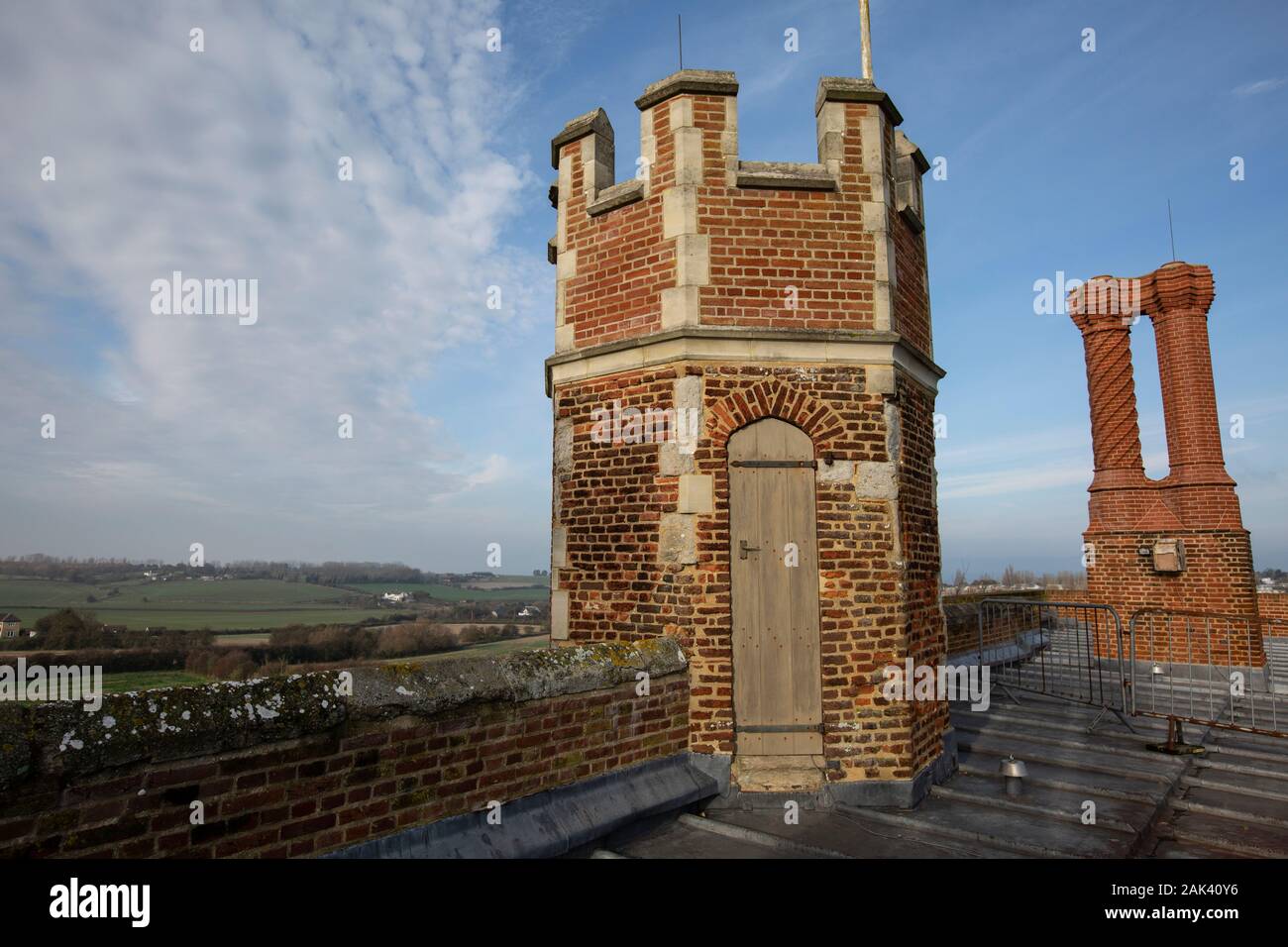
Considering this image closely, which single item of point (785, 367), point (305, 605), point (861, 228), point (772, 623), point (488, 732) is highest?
point (861, 228)

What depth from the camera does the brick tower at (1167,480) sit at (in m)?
12.2

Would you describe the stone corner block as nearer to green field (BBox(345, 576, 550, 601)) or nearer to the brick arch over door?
the brick arch over door

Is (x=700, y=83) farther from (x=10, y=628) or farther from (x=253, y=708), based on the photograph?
(x=10, y=628)

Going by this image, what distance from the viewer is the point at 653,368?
5984mm

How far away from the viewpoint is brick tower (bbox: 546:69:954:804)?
5.60m

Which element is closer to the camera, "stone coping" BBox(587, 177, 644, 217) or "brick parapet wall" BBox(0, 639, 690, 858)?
"brick parapet wall" BBox(0, 639, 690, 858)

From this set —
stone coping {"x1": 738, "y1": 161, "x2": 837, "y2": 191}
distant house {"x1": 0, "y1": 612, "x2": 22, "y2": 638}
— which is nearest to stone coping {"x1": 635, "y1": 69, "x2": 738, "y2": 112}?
stone coping {"x1": 738, "y1": 161, "x2": 837, "y2": 191}

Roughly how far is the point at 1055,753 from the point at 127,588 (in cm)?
6543

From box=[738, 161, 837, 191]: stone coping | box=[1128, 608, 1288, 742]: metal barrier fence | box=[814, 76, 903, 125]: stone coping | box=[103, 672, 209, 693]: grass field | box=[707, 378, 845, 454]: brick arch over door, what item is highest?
box=[814, 76, 903, 125]: stone coping

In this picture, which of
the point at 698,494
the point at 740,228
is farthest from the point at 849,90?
the point at 698,494

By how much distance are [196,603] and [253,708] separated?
196ft

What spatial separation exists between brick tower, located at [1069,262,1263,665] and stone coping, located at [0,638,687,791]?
1163 cm
